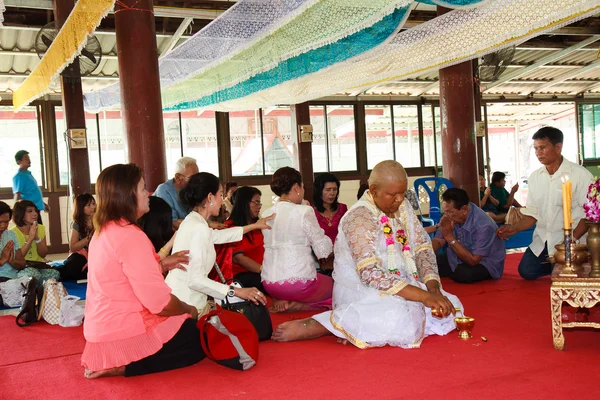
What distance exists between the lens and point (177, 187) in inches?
190

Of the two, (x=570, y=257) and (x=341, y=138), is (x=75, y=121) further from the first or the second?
(x=341, y=138)

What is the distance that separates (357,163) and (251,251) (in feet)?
27.7

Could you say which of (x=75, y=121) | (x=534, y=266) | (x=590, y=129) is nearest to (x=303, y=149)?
(x=75, y=121)

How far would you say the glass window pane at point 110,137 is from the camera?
1096 cm

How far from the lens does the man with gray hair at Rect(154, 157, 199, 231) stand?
4.70m

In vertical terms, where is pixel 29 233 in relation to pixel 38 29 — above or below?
below

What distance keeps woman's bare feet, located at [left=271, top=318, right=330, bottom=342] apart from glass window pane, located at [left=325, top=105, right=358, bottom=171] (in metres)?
9.58

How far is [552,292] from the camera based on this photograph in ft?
9.24

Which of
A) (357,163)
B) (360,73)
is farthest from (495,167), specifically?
(360,73)

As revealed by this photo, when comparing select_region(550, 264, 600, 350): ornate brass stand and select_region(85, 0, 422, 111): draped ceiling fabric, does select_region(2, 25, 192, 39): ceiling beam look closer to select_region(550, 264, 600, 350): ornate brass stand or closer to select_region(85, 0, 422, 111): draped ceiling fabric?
select_region(85, 0, 422, 111): draped ceiling fabric

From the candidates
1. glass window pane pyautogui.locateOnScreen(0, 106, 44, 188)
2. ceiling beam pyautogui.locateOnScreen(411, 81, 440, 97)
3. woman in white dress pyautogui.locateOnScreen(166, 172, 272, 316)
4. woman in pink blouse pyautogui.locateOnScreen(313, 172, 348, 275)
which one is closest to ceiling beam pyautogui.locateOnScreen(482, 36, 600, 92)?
ceiling beam pyautogui.locateOnScreen(411, 81, 440, 97)

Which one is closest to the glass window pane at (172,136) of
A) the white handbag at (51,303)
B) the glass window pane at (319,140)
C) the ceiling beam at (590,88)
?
the glass window pane at (319,140)

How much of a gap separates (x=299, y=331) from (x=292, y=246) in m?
0.79

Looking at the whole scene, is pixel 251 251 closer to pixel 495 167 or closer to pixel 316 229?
pixel 316 229
